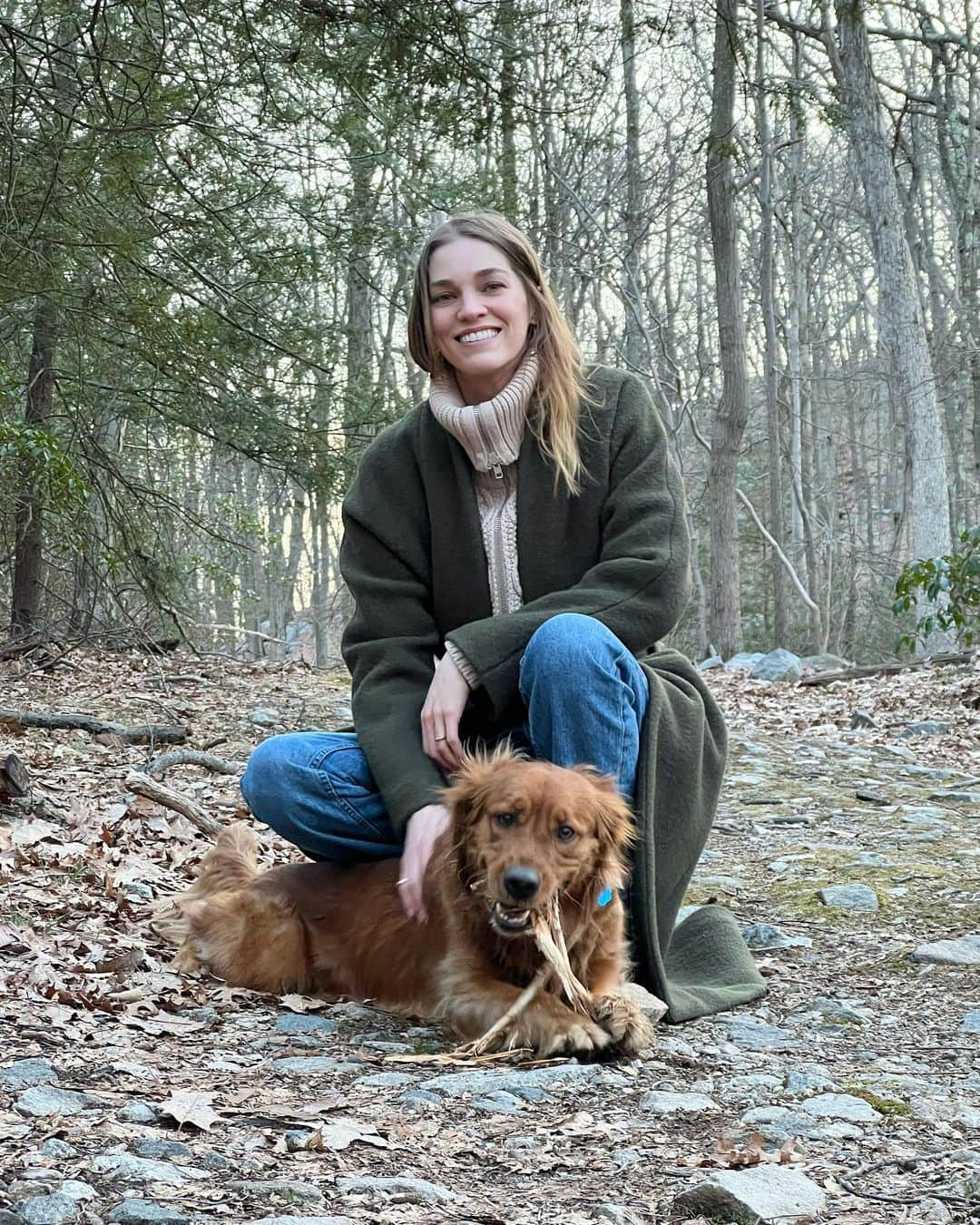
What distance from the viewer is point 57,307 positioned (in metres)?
8.27

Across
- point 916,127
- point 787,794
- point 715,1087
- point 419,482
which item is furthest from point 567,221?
point 715,1087

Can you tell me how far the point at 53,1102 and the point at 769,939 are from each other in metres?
2.55

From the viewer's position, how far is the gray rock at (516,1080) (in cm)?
266

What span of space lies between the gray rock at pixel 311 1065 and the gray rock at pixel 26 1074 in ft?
1.61

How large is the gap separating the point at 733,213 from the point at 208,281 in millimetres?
10126

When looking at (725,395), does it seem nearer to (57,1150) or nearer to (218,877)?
(218,877)

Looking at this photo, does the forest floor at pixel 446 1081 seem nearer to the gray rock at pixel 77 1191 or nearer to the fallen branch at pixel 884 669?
the gray rock at pixel 77 1191

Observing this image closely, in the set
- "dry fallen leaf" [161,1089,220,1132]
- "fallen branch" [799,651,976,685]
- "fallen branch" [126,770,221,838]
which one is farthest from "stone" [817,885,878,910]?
"fallen branch" [799,651,976,685]

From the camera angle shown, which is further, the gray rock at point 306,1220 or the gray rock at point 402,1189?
the gray rock at point 402,1189

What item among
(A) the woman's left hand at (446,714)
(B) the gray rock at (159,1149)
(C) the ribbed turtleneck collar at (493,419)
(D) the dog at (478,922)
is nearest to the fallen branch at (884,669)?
(C) the ribbed turtleneck collar at (493,419)

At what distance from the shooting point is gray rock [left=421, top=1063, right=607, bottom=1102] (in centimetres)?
266

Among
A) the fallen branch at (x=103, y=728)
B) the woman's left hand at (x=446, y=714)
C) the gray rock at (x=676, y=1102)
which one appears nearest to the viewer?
the gray rock at (x=676, y=1102)

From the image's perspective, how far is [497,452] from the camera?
142 inches

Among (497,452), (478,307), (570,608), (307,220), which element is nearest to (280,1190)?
(570,608)
